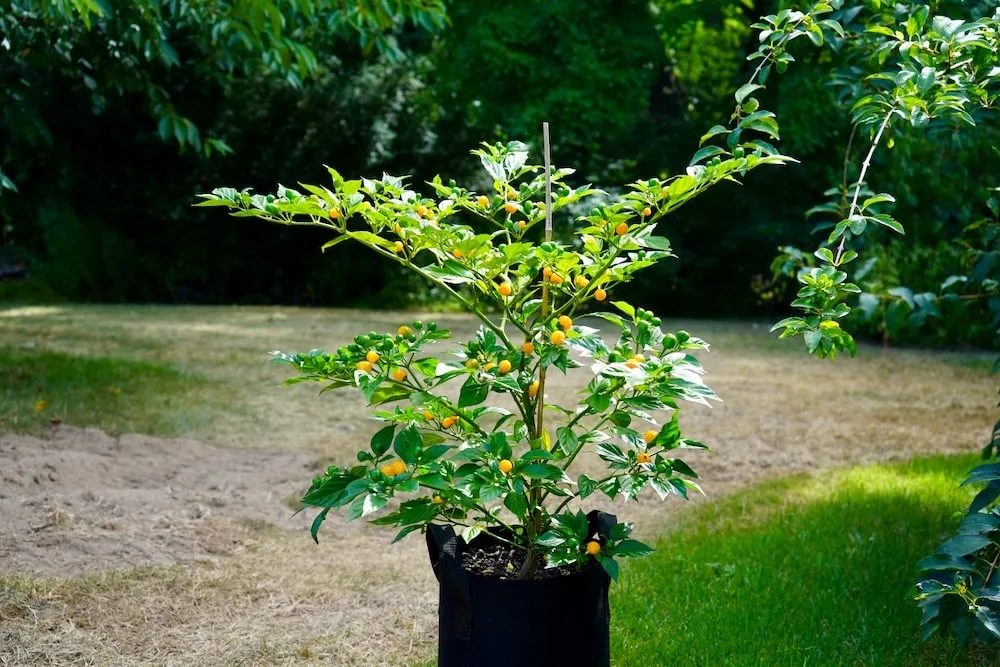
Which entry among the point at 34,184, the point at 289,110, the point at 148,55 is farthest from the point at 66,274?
the point at 148,55

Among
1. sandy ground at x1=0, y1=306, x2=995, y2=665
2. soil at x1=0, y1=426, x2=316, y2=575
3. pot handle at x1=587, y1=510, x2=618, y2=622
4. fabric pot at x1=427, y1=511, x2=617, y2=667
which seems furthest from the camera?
soil at x1=0, y1=426, x2=316, y2=575

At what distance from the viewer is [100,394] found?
6.14 m

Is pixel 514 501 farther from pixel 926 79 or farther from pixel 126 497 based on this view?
pixel 126 497

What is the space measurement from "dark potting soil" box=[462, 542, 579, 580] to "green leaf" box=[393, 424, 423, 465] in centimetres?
35

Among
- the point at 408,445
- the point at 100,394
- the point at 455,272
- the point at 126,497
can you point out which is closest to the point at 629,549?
the point at 408,445

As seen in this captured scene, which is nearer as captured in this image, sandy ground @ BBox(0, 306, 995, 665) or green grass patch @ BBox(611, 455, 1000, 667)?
green grass patch @ BBox(611, 455, 1000, 667)

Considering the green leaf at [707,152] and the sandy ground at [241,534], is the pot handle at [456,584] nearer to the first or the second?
the sandy ground at [241,534]

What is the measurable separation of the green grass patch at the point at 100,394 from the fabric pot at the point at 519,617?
3554 mm

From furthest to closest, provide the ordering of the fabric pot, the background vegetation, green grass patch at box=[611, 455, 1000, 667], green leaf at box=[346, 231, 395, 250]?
the background vegetation
green grass patch at box=[611, 455, 1000, 667]
the fabric pot
green leaf at box=[346, 231, 395, 250]

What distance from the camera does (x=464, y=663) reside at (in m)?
2.28

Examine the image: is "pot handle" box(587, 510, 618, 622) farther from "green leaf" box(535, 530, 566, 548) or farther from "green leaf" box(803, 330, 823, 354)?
"green leaf" box(803, 330, 823, 354)

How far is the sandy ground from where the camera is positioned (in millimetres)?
3066

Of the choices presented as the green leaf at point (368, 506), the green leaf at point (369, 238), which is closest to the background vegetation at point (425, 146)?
the green leaf at point (369, 238)

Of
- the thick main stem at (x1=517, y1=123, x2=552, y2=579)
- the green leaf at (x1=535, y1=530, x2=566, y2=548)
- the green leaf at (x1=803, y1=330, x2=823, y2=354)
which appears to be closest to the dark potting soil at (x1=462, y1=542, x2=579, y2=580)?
the thick main stem at (x1=517, y1=123, x2=552, y2=579)
